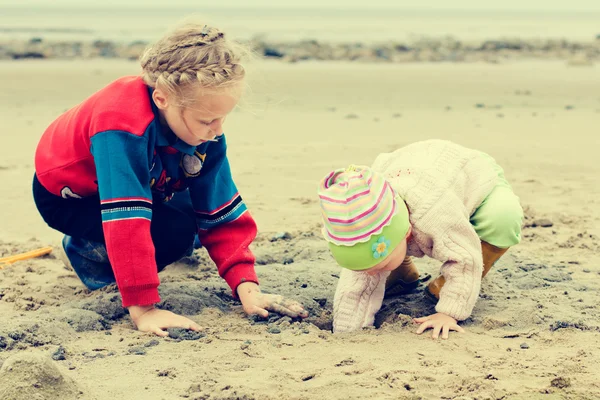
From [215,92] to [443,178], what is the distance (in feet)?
3.00

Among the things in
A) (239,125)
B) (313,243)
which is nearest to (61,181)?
(313,243)

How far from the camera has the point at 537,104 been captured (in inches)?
354

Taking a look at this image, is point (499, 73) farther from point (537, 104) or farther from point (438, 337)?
point (438, 337)

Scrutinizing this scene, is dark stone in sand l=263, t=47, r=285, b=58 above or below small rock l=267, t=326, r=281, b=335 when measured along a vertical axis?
below

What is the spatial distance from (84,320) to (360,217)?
113cm

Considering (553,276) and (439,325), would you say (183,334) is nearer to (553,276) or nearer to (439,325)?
(439,325)

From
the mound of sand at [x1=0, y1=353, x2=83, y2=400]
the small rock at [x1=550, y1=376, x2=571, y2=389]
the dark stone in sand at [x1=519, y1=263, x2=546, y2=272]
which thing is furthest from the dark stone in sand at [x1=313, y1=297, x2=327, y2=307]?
the mound of sand at [x1=0, y1=353, x2=83, y2=400]

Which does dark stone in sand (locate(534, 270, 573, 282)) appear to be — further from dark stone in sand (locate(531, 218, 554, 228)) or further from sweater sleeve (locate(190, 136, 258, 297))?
sweater sleeve (locate(190, 136, 258, 297))

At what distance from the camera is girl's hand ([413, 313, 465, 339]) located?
105 inches

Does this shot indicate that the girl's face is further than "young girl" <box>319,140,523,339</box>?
Yes

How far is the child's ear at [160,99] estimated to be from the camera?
2.67 metres

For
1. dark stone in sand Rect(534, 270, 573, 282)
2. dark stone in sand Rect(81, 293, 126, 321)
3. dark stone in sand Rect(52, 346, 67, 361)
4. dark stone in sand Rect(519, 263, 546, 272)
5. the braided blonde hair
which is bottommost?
dark stone in sand Rect(81, 293, 126, 321)

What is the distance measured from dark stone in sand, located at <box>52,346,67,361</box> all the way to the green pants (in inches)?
63.3

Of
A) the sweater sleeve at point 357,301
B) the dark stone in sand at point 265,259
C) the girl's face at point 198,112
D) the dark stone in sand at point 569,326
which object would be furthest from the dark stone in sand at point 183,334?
the dark stone in sand at point 569,326
